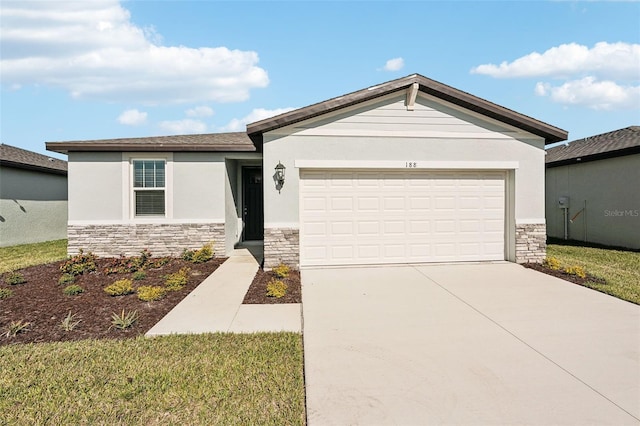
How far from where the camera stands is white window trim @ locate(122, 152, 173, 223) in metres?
9.15

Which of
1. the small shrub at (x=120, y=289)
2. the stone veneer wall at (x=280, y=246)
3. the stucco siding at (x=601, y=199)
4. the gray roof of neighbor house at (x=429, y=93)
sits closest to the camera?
the small shrub at (x=120, y=289)

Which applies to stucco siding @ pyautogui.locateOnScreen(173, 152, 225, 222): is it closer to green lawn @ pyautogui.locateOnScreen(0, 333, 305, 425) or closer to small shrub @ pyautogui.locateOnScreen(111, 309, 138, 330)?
small shrub @ pyautogui.locateOnScreen(111, 309, 138, 330)

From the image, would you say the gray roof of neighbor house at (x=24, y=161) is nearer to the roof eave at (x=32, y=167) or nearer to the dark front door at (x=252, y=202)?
the roof eave at (x=32, y=167)

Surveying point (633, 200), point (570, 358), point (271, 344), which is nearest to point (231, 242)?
point (271, 344)

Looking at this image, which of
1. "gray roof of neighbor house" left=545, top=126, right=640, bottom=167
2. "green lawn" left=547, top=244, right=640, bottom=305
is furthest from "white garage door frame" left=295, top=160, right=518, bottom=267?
"gray roof of neighbor house" left=545, top=126, right=640, bottom=167

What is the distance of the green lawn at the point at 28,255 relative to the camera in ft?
27.6

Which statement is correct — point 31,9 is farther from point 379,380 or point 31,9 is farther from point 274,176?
point 379,380

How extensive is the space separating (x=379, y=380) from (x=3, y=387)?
3367mm

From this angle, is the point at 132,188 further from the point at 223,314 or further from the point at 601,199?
the point at 601,199

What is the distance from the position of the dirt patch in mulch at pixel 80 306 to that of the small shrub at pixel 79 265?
17cm

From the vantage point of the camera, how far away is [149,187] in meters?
9.28

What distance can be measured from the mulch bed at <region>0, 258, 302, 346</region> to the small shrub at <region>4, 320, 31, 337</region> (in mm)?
44

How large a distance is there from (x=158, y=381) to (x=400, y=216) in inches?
242

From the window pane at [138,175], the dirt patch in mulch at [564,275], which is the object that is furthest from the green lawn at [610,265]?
the window pane at [138,175]
